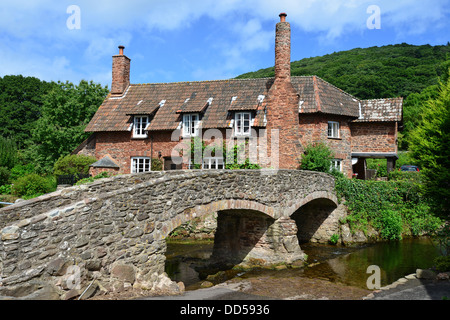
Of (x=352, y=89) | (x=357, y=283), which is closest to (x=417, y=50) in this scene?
(x=352, y=89)

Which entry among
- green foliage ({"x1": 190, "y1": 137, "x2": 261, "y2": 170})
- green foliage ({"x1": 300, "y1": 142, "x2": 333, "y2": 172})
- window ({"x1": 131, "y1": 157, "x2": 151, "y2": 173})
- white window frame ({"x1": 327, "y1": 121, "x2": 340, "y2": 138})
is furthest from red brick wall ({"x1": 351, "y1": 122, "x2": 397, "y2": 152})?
window ({"x1": 131, "y1": 157, "x2": 151, "y2": 173})

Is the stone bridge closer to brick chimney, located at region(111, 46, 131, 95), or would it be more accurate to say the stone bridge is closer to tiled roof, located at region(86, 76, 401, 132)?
tiled roof, located at region(86, 76, 401, 132)

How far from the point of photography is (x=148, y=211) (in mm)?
8750

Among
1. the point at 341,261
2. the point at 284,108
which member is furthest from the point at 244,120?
the point at 341,261

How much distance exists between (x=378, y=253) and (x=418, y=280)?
323 inches

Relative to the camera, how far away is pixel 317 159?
63.7 feet

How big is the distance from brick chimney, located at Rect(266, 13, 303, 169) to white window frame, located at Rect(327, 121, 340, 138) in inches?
112

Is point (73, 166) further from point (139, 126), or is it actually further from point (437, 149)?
point (437, 149)

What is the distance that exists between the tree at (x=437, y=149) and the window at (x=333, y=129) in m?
11.9

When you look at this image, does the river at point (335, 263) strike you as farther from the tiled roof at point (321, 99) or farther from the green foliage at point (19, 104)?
the green foliage at point (19, 104)

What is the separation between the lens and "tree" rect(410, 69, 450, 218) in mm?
9977

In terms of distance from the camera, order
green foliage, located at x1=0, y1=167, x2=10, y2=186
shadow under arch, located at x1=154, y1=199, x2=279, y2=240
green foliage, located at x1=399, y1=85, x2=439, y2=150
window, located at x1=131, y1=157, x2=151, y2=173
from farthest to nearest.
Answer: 1. green foliage, located at x1=399, y1=85, x2=439, y2=150
2. green foliage, located at x1=0, y1=167, x2=10, y2=186
3. window, located at x1=131, y1=157, x2=151, y2=173
4. shadow under arch, located at x1=154, y1=199, x2=279, y2=240

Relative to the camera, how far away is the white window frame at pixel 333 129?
2280 cm
